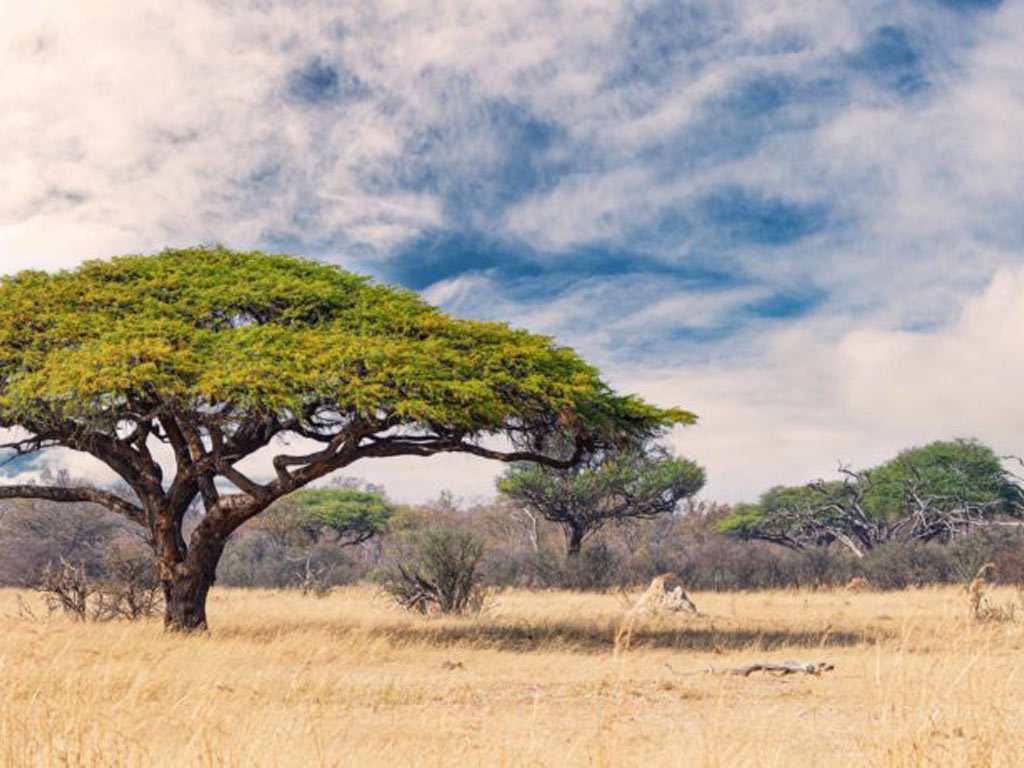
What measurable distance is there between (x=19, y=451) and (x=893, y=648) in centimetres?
1679

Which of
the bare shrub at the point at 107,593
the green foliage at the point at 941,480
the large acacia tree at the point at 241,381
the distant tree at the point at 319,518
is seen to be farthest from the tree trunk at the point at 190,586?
the green foliage at the point at 941,480

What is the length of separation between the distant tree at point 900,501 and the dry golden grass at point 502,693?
2543 centimetres

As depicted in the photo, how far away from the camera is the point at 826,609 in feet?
85.8

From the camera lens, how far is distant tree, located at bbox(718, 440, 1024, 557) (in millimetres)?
47281

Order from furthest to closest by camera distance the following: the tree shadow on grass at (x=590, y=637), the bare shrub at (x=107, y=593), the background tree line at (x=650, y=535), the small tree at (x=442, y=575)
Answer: the background tree line at (x=650, y=535), the small tree at (x=442, y=575), the bare shrub at (x=107, y=593), the tree shadow on grass at (x=590, y=637)

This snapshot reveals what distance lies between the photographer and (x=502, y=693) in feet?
36.9

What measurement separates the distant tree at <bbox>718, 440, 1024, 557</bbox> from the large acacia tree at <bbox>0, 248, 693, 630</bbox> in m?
32.7

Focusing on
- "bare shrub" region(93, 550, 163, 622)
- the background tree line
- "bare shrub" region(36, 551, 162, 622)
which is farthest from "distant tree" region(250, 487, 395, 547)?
"bare shrub" region(36, 551, 162, 622)

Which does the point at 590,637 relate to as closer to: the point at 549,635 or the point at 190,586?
the point at 549,635

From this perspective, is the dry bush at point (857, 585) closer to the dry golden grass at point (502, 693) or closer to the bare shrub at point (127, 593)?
the dry golden grass at point (502, 693)

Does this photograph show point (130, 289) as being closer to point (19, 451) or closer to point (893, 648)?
point (19, 451)

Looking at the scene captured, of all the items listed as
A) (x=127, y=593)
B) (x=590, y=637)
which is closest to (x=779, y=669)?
(x=590, y=637)

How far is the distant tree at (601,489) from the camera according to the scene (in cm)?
4306

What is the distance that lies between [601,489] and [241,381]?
100.0 ft
